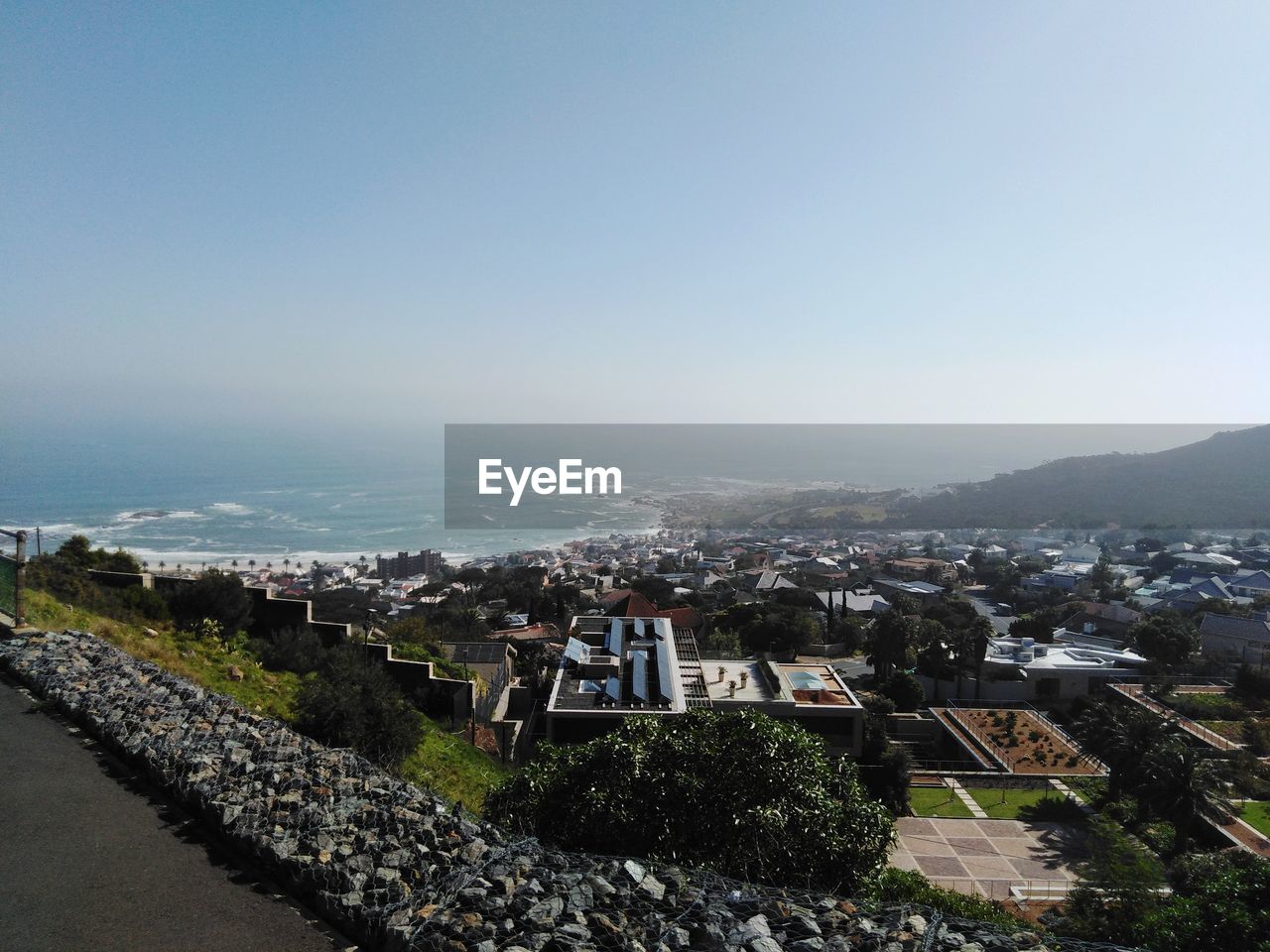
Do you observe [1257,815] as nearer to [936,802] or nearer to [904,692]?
[936,802]

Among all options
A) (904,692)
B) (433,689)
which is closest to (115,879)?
(433,689)

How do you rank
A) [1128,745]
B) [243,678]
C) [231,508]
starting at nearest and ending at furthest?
1. [243,678]
2. [1128,745]
3. [231,508]

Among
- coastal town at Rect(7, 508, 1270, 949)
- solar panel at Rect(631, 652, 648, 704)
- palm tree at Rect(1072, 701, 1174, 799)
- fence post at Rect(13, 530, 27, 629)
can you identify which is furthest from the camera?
palm tree at Rect(1072, 701, 1174, 799)

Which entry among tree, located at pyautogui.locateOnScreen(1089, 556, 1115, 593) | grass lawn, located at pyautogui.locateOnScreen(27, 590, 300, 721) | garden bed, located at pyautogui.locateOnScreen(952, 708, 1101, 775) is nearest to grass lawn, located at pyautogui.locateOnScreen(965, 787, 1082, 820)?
garden bed, located at pyautogui.locateOnScreen(952, 708, 1101, 775)

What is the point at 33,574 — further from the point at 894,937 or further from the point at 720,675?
the point at 720,675

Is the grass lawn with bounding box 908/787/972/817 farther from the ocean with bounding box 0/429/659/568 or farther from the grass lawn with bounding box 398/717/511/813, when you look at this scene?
the ocean with bounding box 0/429/659/568

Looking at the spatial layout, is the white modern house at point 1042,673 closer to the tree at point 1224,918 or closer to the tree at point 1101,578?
the tree at point 1224,918
